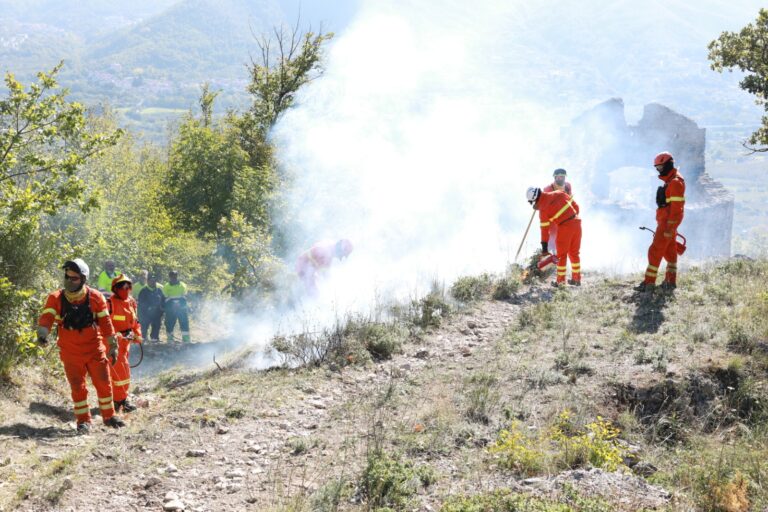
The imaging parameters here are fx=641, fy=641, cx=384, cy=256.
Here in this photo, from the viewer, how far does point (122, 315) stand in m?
7.24

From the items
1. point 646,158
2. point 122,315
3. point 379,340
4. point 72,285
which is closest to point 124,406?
point 122,315

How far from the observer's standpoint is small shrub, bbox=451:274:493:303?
9695 mm

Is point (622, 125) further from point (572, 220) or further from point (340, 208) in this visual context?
point (572, 220)

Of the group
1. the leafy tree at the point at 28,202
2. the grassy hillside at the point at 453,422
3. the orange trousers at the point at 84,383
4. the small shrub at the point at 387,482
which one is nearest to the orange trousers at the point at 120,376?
the grassy hillside at the point at 453,422

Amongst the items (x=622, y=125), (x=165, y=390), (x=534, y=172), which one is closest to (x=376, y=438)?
(x=165, y=390)

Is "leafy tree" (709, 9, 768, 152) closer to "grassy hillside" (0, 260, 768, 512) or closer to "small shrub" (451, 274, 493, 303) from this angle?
"grassy hillside" (0, 260, 768, 512)

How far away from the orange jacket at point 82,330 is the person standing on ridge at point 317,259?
385 cm

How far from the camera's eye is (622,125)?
43.8 metres

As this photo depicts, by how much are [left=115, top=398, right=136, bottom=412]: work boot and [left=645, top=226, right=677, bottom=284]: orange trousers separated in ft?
22.6

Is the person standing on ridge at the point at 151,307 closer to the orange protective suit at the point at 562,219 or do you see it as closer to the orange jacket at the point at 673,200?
the orange protective suit at the point at 562,219

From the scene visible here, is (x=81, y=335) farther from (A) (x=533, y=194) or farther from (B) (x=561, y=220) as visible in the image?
(B) (x=561, y=220)

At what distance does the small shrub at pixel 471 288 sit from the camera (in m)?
9.70

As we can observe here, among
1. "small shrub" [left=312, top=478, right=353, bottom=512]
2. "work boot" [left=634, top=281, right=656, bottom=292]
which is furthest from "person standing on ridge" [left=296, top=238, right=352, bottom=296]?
"small shrub" [left=312, top=478, right=353, bottom=512]

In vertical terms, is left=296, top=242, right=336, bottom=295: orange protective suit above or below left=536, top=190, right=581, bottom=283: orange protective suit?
below
